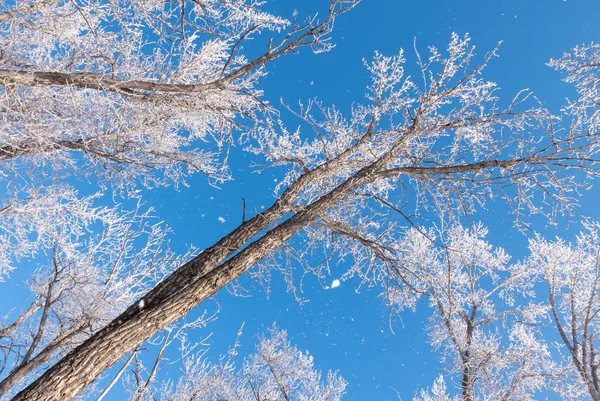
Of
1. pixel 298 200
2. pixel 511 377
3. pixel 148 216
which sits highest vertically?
pixel 148 216

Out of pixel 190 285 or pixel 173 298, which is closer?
pixel 173 298

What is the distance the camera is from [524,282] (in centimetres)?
1070

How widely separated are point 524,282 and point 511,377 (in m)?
3.09

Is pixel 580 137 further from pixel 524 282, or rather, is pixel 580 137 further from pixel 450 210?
pixel 524 282

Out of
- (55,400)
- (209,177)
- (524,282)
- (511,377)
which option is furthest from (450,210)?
(524,282)

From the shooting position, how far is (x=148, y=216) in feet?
20.1

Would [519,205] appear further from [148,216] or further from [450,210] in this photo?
[148,216]

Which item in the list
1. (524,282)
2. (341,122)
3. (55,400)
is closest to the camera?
(55,400)

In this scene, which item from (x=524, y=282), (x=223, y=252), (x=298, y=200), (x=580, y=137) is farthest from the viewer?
(x=524, y=282)

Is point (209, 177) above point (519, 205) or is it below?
above

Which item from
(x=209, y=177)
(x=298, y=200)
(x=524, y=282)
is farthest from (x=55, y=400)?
(x=524, y=282)

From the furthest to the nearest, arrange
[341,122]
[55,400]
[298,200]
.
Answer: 1. [341,122]
2. [298,200]
3. [55,400]

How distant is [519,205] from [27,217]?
7.27 meters

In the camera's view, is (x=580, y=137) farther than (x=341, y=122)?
No
